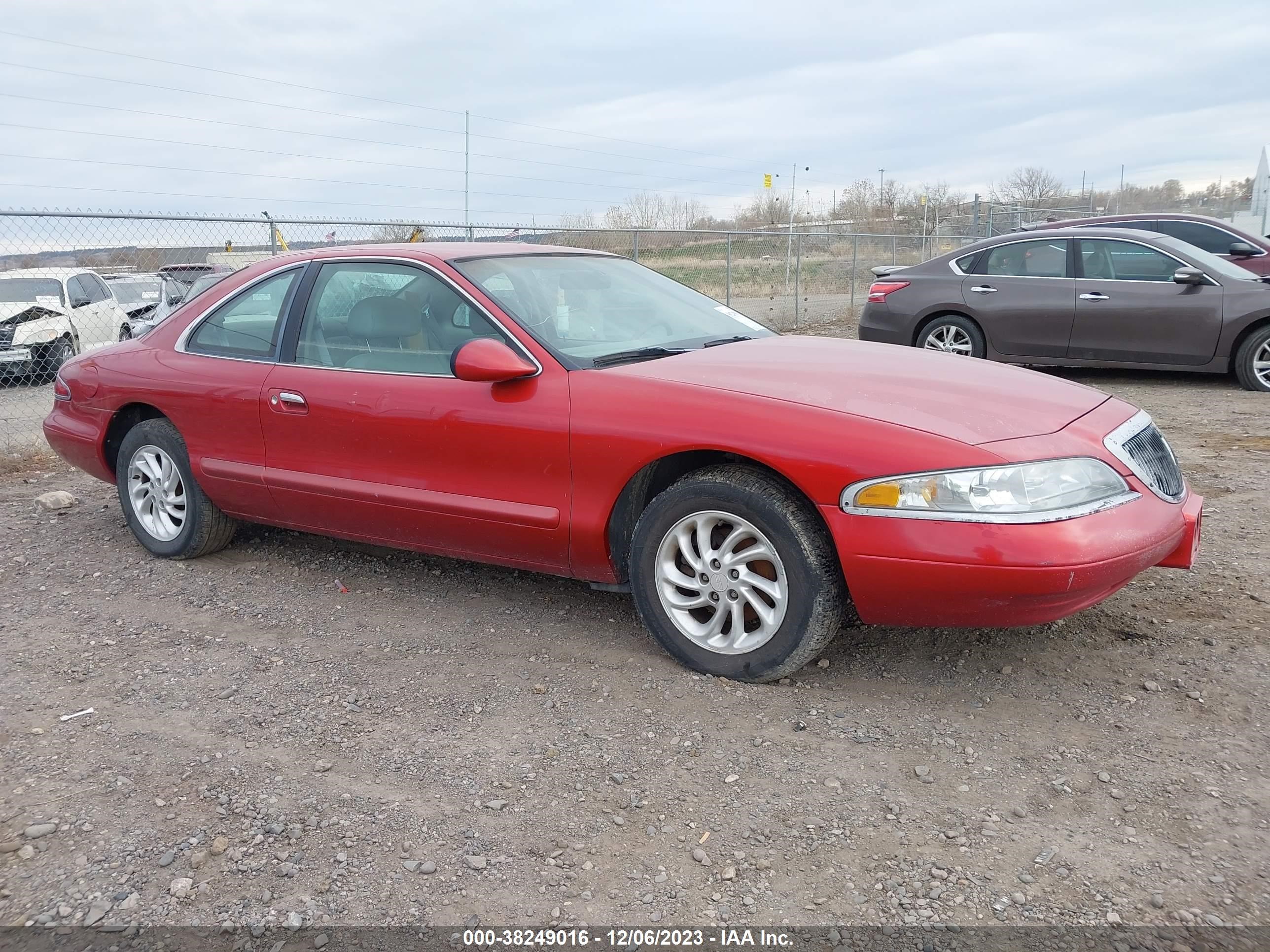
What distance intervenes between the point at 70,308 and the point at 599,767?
11768 mm

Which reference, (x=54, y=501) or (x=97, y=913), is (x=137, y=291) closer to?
(x=54, y=501)

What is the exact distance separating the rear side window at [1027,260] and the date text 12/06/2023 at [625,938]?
8.57 m

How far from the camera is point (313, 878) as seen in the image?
99.0 inches

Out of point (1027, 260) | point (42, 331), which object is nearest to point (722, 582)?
point (1027, 260)

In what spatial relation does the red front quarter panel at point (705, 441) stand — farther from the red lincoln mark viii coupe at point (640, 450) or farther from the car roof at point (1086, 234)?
the car roof at point (1086, 234)

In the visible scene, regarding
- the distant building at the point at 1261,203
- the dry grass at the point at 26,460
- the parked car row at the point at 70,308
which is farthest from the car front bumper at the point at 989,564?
the distant building at the point at 1261,203

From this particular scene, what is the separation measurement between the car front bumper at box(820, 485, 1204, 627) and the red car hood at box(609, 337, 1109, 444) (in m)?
0.32

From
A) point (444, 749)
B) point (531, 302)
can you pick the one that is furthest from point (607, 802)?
point (531, 302)

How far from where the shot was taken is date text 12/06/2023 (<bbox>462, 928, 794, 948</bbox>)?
2270 mm

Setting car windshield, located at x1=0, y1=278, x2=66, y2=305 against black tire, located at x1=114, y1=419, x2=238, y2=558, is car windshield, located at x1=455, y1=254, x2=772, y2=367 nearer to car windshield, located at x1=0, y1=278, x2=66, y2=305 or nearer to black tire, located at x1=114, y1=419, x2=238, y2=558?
black tire, located at x1=114, y1=419, x2=238, y2=558

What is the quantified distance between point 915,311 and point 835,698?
7.38 m

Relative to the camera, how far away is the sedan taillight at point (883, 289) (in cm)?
1029

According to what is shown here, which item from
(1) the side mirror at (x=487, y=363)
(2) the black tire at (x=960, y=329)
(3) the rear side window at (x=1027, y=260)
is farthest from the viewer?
(2) the black tire at (x=960, y=329)

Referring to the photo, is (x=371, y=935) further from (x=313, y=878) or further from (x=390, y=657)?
(x=390, y=657)
